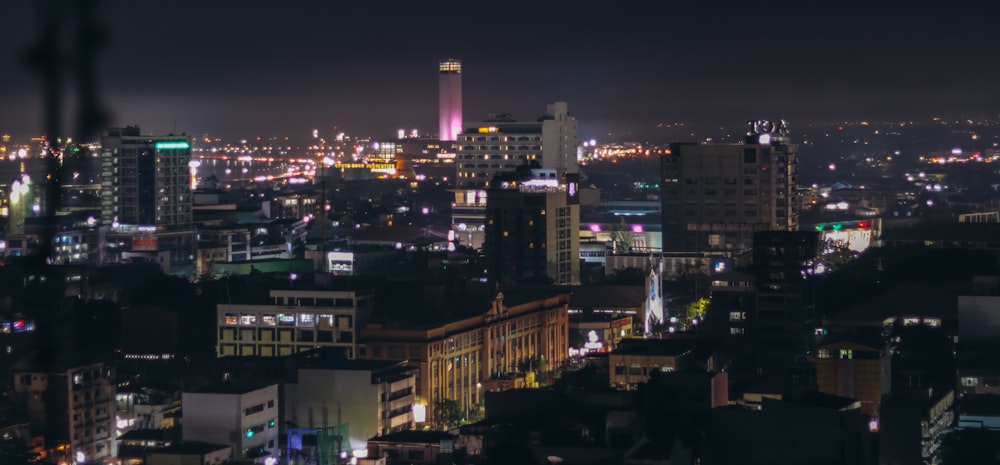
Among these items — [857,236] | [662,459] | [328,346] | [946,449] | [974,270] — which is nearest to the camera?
[662,459]

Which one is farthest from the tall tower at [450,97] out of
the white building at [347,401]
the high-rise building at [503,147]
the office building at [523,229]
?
the white building at [347,401]

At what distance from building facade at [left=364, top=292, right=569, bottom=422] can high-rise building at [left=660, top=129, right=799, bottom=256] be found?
30.6 feet

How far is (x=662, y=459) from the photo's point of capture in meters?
10.1

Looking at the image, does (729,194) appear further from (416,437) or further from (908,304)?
(416,437)

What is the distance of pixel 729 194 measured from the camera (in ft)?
94.5

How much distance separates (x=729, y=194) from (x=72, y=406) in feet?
56.7

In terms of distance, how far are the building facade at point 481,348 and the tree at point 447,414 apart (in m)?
0.08

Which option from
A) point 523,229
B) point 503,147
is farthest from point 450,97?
point 523,229

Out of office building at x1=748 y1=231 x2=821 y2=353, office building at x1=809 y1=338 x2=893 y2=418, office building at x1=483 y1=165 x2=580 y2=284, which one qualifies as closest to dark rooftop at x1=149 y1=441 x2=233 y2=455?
office building at x1=809 y1=338 x2=893 y2=418

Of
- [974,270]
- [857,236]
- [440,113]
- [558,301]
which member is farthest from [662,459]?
[440,113]

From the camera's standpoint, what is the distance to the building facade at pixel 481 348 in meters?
15.4

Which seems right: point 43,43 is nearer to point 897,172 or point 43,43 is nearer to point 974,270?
point 974,270

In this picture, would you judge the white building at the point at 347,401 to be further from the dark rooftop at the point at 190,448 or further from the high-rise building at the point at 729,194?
the high-rise building at the point at 729,194

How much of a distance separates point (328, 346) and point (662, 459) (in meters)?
6.46
